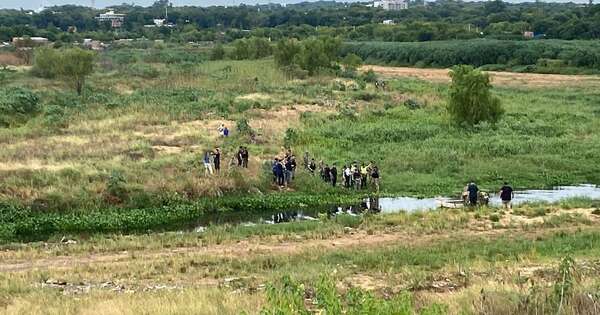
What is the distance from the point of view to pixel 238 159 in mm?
33125

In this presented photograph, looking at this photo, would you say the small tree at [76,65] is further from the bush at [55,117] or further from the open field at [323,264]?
the open field at [323,264]

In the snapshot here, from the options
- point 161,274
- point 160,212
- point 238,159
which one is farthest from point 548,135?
point 161,274

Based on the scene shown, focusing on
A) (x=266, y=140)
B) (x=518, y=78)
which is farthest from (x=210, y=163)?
(x=518, y=78)

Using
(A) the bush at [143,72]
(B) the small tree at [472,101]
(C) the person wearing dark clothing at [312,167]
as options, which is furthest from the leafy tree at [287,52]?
(C) the person wearing dark clothing at [312,167]

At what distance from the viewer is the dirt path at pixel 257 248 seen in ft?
70.0

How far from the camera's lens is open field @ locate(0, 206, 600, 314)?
13055 mm

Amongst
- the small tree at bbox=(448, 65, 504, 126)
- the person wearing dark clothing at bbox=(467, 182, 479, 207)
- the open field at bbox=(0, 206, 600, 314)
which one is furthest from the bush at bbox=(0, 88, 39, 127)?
the person wearing dark clothing at bbox=(467, 182, 479, 207)

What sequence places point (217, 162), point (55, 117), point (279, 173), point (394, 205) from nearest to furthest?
point (394, 205), point (279, 173), point (217, 162), point (55, 117)

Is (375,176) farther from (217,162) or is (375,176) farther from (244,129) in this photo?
(244,129)

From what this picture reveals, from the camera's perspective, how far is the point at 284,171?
106ft

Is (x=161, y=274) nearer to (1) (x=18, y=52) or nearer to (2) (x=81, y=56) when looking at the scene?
(2) (x=81, y=56)

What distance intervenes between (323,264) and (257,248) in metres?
3.79

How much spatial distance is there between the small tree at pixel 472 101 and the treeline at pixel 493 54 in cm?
4858

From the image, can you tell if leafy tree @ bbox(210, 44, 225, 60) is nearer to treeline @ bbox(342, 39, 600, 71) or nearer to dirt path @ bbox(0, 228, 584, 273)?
treeline @ bbox(342, 39, 600, 71)
